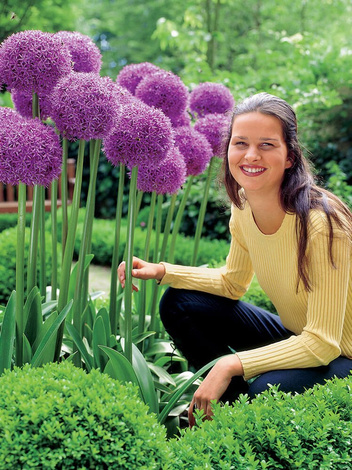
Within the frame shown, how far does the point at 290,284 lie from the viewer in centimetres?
234

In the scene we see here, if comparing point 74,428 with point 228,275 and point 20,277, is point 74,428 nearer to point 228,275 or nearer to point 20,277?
point 20,277

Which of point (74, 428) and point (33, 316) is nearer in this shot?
point (74, 428)

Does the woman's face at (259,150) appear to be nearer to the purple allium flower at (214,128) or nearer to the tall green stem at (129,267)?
the tall green stem at (129,267)

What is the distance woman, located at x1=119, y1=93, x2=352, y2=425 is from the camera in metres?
2.10

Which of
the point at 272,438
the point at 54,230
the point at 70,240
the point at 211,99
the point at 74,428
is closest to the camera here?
the point at 74,428

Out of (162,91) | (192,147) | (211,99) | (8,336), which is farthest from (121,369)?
(211,99)

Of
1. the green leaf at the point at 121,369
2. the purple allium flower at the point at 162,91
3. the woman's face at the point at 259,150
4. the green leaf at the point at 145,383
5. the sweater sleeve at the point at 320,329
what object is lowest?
the green leaf at the point at 145,383

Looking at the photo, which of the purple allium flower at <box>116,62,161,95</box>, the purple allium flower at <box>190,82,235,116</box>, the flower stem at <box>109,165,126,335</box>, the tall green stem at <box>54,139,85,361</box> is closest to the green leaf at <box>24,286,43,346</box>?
the tall green stem at <box>54,139,85,361</box>

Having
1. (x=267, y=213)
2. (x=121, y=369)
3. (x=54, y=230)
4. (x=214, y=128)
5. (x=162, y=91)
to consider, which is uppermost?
(x=162, y=91)

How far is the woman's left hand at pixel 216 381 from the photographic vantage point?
6.59ft

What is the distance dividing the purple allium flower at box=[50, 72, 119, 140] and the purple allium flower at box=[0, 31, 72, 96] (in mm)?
104

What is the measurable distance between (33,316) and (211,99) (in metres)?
1.61

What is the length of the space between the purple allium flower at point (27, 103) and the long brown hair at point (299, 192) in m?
0.83

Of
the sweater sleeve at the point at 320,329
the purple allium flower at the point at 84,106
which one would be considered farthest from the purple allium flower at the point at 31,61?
the sweater sleeve at the point at 320,329
